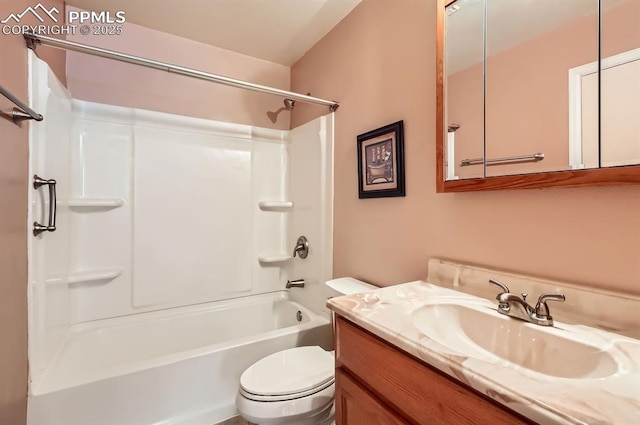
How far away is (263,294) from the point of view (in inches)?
94.8

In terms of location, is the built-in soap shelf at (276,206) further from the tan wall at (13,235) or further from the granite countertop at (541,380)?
the granite countertop at (541,380)

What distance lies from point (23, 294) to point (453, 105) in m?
1.97

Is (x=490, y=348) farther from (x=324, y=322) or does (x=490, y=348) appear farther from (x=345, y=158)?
(x=345, y=158)

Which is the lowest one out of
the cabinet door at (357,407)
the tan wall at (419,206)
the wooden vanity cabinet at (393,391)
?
the cabinet door at (357,407)

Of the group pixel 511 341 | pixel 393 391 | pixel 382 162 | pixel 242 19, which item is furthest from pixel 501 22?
pixel 242 19

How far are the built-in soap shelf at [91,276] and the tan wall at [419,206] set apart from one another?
1484 mm

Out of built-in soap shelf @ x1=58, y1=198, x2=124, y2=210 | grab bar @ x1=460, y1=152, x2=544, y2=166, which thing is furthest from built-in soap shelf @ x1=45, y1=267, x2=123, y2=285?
grab bar @ x1=460, y1=152, x2=544, y2=166

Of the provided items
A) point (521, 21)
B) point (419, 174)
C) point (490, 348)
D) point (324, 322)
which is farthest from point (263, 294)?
point (521, 21)

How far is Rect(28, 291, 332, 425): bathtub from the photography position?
1.24m

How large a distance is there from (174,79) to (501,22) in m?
→ 2.07

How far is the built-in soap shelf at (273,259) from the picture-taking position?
2381 millimetres

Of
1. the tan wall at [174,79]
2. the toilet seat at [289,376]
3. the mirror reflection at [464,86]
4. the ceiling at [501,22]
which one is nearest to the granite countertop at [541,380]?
the toilet seat at [289,376]

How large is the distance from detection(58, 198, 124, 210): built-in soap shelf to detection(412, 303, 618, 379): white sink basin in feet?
6.45

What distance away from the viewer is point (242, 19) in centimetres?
188
